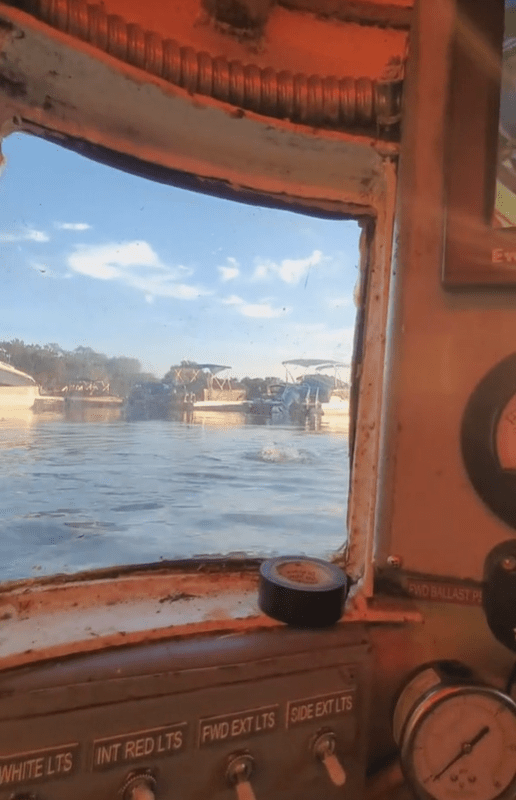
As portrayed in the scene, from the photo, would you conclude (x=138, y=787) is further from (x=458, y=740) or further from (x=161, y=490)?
(x=161, y=490)

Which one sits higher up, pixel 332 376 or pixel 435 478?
pixel 332 376

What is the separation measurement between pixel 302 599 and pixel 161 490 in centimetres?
46

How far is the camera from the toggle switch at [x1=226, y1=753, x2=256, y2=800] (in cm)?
70

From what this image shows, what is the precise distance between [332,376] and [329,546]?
351 mm

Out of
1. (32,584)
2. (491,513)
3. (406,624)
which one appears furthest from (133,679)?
(491,513)

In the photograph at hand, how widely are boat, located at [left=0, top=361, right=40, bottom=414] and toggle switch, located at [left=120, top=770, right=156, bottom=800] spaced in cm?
63

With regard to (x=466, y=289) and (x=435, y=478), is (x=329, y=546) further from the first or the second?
(x=466, y=289)

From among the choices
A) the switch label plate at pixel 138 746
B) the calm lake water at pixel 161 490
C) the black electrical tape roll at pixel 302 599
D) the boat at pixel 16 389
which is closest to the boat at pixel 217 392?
the calm lake water at pixel 161 490

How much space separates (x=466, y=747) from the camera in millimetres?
741

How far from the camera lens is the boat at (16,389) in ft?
3.06

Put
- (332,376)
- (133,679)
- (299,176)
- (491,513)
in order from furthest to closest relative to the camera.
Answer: (332,376)
(299,176)
(491,513)
(133,679)

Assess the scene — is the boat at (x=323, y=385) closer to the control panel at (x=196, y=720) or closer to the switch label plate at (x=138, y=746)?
the control panel at (x=196, y=720)

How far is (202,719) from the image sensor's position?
27.3 inches

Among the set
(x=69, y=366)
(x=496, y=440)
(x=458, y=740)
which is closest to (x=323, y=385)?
(x=496, y=440)
